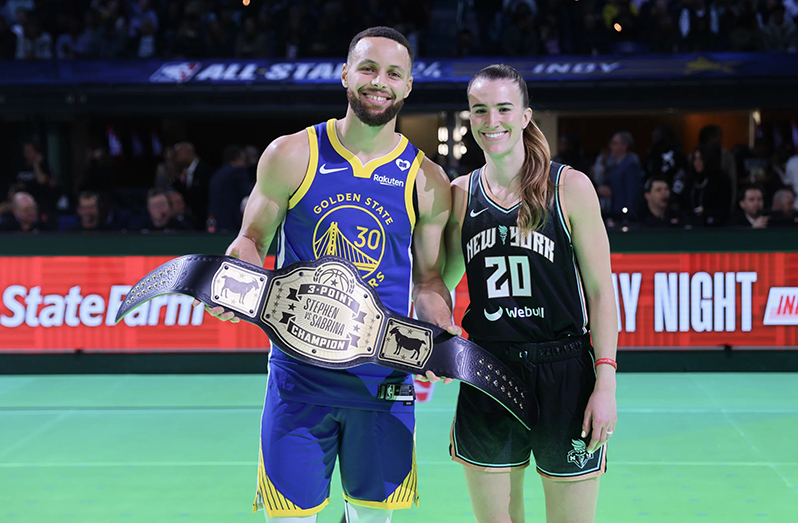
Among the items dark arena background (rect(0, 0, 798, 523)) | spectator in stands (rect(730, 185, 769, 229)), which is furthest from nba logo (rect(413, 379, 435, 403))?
spectator in stands (rect(730, 185, 769, 229))

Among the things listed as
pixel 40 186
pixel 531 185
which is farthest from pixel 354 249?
pixel 40 186

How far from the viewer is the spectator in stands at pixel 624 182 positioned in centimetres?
870

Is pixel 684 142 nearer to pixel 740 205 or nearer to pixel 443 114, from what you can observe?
pixel 443 114

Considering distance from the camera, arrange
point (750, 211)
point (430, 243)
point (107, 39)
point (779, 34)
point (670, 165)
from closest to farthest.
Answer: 1. point (430, 243)
2. point (750, 211)
3. point (670, 165)
4. point (779, 34)
5. point (107, 39)

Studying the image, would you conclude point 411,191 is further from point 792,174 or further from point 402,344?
point 792,174

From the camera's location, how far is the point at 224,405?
680 cm

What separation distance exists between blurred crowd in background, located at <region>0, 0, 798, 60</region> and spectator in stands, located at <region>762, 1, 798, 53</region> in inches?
0.5

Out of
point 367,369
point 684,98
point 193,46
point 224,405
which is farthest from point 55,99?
point 367,369

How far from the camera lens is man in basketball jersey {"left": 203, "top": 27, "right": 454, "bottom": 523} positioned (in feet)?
9.91

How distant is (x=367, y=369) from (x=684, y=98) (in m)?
9.80

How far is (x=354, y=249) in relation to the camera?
305 cm

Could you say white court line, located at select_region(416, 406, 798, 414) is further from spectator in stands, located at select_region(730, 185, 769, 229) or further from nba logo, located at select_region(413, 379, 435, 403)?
spectator in stands, located at select_region(730, 185, 769, 229)

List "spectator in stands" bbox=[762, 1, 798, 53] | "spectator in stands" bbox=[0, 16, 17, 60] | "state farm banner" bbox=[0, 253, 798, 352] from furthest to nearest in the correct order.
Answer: "spectator in stands" bbox=[0, 16, 17, 60] → "spectator in stands" bbox=[762, 1, 798, 53] → "state farm banner" bbox=[0, 253, 798, 352]

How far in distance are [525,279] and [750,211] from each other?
5833 millimetres
